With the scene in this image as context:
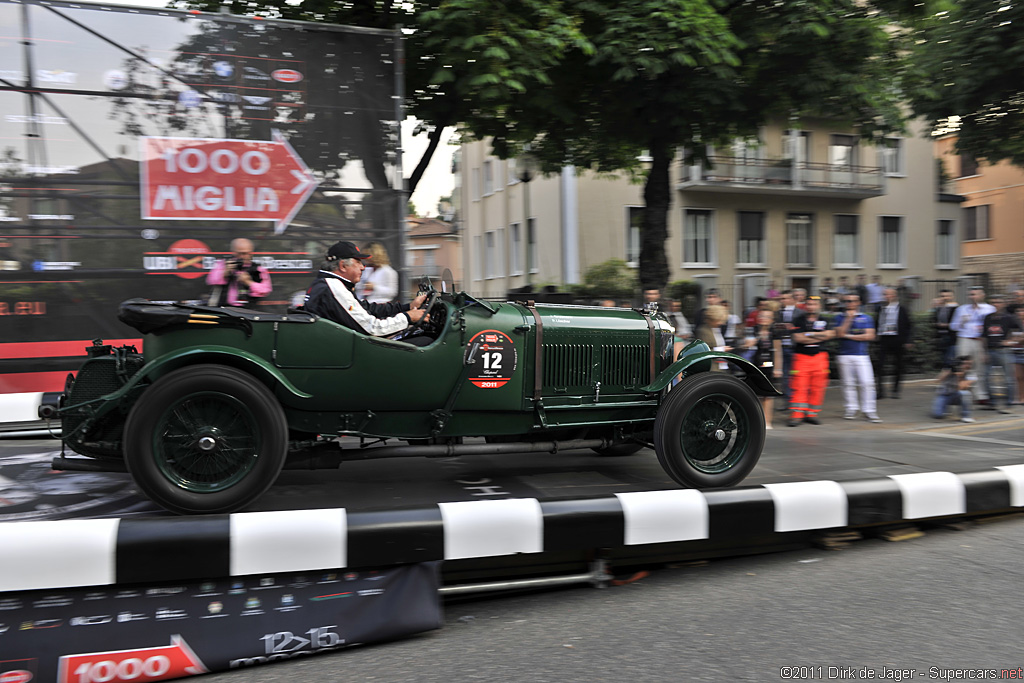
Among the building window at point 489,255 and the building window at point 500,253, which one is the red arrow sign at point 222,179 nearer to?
the building window at point 500,253

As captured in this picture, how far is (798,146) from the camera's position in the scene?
27172mm

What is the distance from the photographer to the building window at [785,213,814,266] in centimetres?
Answer: 2745

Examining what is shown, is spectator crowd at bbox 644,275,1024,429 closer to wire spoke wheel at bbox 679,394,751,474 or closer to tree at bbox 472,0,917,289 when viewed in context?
tree at bbox 472,0,917,289

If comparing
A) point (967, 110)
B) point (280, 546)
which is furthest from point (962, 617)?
point (967, 110)

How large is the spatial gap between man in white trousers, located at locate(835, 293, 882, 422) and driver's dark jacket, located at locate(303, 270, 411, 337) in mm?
7147

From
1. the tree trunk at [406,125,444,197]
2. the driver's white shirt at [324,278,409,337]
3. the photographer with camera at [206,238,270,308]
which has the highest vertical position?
the tree trunk at [406,125,444,197]

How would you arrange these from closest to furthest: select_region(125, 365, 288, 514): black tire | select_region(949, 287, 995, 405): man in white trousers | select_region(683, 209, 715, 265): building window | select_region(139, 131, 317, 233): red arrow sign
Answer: select_region(125, 365, 288, 514): black tire → select_region(139, 131, 317, 233): red arrow sign → select_region(949, 287, 995, 405): man in white trousers → select_region(683, 209, 715, 265): building window

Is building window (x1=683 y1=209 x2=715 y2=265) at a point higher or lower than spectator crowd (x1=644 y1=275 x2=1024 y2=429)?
higher

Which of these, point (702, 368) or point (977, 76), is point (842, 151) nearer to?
point (977, 76)

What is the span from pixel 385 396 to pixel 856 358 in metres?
7.40

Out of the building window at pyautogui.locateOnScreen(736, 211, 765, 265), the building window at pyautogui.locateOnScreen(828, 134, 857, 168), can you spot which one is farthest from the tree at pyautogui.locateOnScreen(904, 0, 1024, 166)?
the building window at pyautogui.locateOnScreen(828, 134, 857, 168)

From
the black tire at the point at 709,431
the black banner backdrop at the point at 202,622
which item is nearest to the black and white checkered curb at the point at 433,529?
the black banner backdrop at the point at 202,622

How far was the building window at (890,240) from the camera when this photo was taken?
28969 millimetres

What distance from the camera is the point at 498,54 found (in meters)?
8.26
